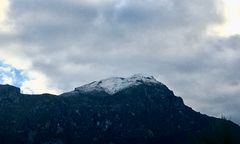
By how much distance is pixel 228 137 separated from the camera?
107 meters

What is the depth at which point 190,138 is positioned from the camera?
113 m

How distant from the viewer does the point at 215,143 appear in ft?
353

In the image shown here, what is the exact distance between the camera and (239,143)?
106m

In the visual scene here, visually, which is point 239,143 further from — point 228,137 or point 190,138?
point 190,138

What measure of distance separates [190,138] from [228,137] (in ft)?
29.7

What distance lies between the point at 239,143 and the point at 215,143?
488cm

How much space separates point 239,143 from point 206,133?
7.50 m

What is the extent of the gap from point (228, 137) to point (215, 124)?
6344mm

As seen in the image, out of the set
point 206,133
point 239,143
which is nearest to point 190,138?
point 206,133

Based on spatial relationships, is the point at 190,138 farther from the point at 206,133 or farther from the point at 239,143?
the point at 239,143

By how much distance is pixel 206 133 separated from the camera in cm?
11044

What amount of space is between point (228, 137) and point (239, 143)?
8.27 feet

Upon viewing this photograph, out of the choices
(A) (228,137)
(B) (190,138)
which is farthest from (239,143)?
(B) (190,138)
